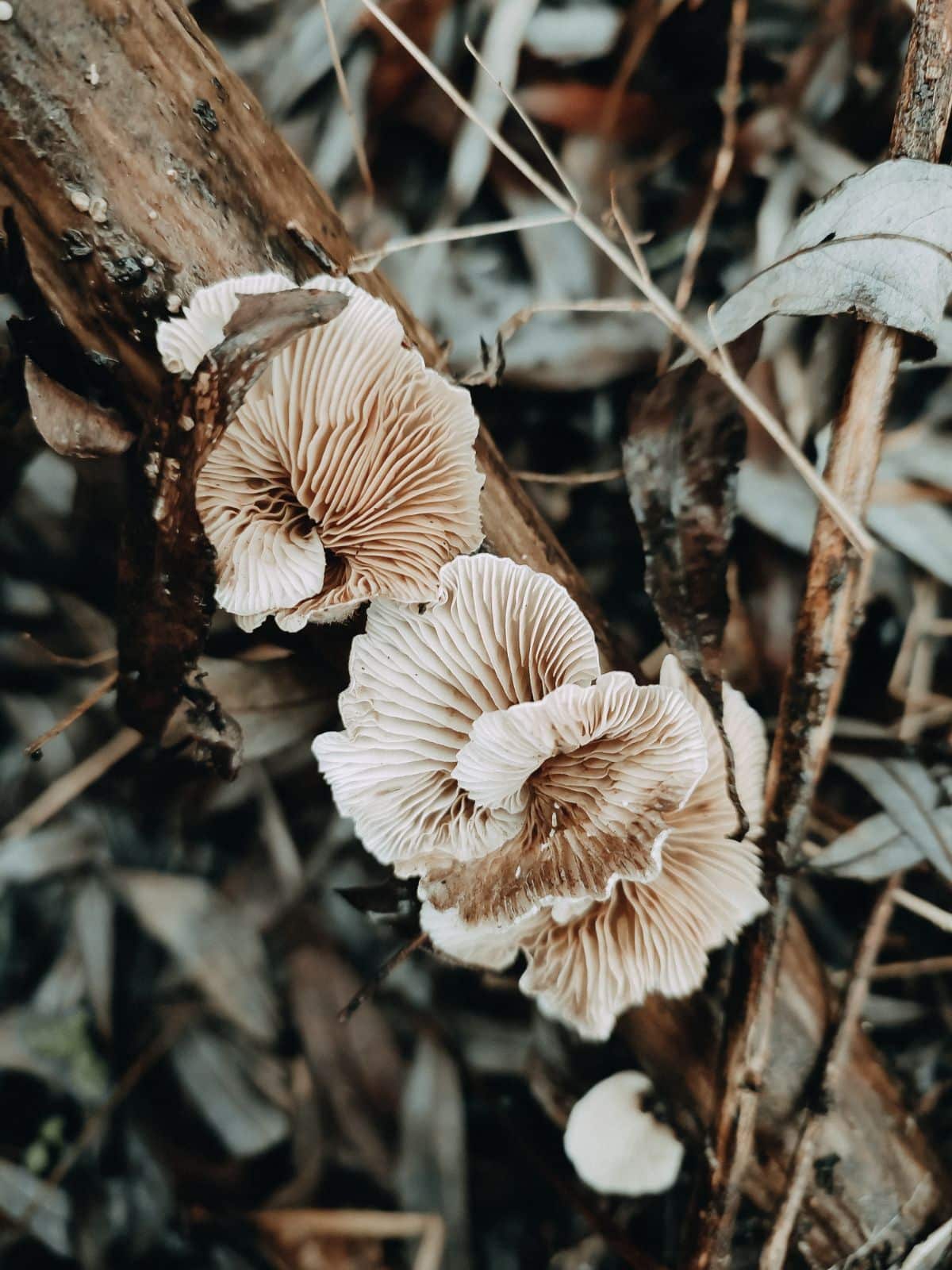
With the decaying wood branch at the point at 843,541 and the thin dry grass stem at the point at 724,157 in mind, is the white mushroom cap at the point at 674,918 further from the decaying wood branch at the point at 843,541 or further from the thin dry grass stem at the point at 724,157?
the thin dry grass stem at the point at 724,157

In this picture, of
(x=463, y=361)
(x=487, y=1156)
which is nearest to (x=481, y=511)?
(x=463, y=361)

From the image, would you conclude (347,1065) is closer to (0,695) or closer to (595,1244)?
(595,1244)

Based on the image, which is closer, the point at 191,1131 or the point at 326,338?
the point at 326,338

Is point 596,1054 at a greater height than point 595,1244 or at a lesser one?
greater

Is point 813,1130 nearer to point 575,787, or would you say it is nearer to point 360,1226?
point 575,787

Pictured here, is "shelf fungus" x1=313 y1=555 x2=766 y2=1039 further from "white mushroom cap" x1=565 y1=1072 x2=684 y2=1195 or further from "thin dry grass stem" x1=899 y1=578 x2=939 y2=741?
"thin dry grass stem" x1=899 y1=578 x2=939 y2=741

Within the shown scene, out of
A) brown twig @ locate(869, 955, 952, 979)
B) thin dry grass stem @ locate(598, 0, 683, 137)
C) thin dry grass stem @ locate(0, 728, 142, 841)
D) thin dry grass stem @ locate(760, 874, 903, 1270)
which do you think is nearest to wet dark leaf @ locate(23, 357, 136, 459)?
thin dry grass stem @ locate(0, 728, 142, 841)
